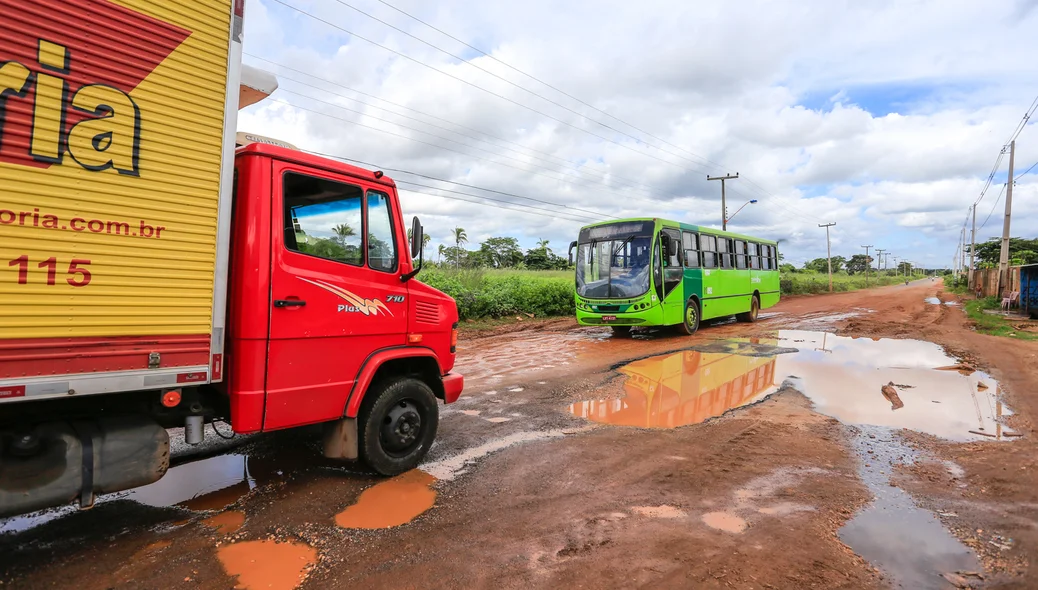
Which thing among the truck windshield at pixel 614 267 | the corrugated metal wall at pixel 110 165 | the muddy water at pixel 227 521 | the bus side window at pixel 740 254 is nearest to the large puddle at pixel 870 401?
the truck windshield at pixel 614 267

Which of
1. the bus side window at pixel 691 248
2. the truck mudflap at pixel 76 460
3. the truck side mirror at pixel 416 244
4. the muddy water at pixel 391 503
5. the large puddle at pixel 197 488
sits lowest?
the large puddle at pixel 197 488

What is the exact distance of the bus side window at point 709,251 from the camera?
1621 centimetres

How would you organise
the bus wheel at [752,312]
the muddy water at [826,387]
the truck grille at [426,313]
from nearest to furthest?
the truck grille at [426,313], the muddy water at [826,387], the bus wheel at [752,312]

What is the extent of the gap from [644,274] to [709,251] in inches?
158

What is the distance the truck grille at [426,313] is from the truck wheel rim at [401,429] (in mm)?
749

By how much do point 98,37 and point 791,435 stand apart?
22.6ft

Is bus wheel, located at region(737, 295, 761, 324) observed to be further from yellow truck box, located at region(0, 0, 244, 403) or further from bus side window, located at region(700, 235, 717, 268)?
yellow truck box, located at region(0, 0, 244, 403)

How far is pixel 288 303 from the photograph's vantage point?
154 inches

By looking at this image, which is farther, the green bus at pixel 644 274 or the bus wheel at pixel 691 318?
the bus wheel at pixel 691 318

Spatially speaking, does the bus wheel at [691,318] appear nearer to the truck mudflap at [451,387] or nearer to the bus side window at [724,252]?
the bus side window at [724,252]

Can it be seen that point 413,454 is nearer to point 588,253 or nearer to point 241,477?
point 241,477

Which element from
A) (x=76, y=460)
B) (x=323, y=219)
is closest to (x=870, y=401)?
(x=323, y=219)

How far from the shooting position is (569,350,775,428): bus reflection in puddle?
6848 mm

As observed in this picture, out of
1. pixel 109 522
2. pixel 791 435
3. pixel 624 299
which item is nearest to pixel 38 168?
pixel 109 522
